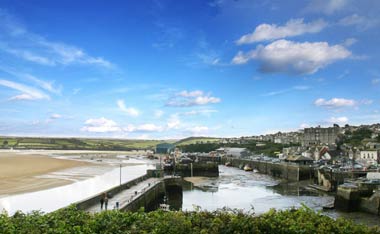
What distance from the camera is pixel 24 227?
10.5m

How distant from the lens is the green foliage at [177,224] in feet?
34.1

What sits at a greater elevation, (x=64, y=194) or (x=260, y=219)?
(x=260, y=219)

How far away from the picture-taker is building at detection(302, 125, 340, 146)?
491 ft

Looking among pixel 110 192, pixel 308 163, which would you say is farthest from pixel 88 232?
pixel 308 163

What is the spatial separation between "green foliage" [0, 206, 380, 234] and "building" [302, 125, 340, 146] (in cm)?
14180

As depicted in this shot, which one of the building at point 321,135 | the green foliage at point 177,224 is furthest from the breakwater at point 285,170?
the building at point 321,135

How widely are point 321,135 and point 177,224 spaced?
495 ft

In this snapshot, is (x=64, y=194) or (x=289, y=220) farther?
(x=64, y=194)

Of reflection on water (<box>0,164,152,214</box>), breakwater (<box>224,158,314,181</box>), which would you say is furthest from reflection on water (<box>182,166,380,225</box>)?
breakwater (<box>224,158,314,181</box>)

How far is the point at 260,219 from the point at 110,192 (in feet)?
69.7

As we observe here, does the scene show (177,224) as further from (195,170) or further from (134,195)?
(195,170)

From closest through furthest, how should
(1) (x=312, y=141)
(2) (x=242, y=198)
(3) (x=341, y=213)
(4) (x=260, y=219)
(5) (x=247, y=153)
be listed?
1. (4) (x=260, y=219)
2. (3) (x=341, y=213)
3. (2) (x=242, y=198)
4. (5) (x=247, y=153)
5. (1) (x=312, y=141)

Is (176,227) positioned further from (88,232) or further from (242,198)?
(242,198)

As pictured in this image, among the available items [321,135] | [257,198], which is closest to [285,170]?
[257,198]
